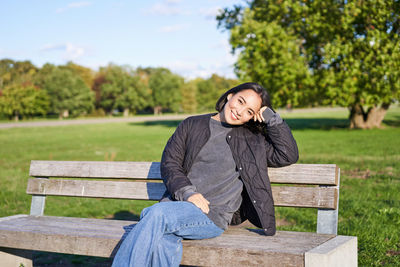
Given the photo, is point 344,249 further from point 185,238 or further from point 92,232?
point 92,232

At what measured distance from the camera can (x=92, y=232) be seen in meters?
3.22

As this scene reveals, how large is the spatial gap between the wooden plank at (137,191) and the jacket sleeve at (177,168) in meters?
0.54

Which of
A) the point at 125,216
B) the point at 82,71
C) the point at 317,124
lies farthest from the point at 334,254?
the point at 82,71

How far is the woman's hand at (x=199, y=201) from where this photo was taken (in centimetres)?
301

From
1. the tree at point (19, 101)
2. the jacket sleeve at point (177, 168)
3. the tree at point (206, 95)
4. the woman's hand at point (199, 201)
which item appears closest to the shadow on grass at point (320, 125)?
the jacket sleeve at point (177, 168)

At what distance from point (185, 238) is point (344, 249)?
98 centimetres

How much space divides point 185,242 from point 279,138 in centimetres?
98

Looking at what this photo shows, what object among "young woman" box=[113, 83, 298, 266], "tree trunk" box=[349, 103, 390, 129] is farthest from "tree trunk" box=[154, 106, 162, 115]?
"young woman" box=[113, 83, 298, 266]

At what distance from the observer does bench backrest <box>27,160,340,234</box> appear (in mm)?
3297

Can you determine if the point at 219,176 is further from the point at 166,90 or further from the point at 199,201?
the point at 166,90

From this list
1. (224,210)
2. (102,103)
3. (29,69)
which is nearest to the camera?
(224,210)

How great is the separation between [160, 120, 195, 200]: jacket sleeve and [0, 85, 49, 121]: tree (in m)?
53.6

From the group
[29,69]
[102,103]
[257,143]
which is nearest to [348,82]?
[257,143]

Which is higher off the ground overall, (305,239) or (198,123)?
(198,123)
